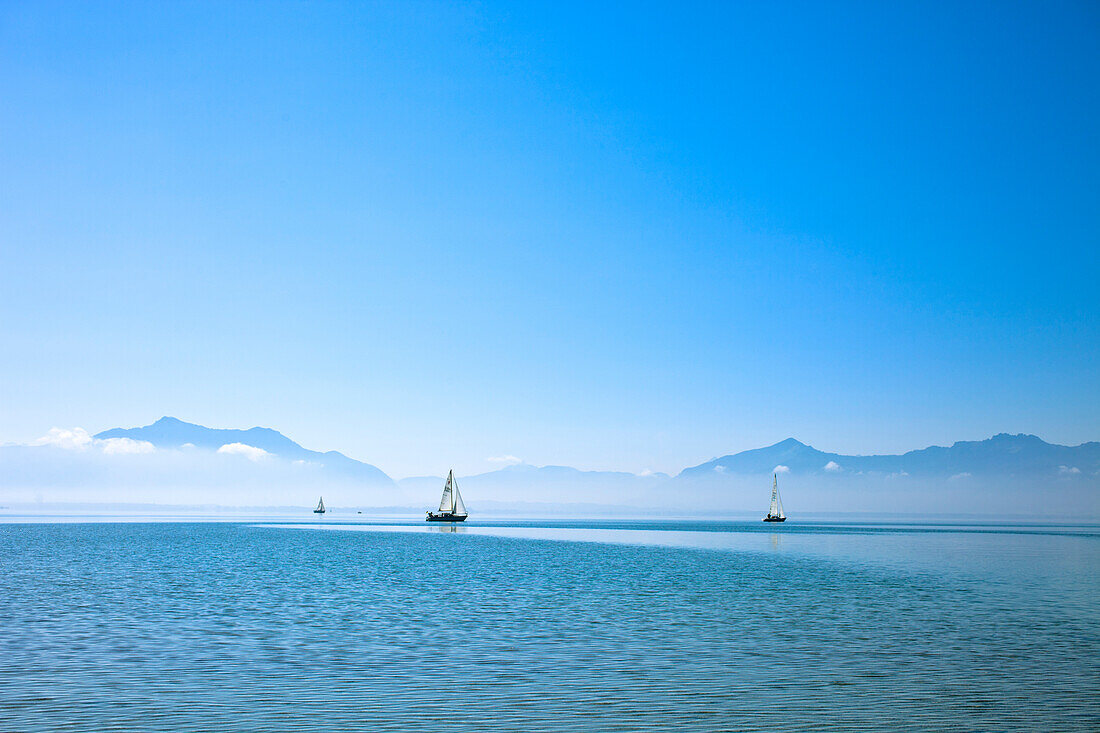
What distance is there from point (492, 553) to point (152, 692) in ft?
284

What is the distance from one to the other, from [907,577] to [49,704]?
64800 mm

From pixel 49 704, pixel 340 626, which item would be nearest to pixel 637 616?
pixel 340 626

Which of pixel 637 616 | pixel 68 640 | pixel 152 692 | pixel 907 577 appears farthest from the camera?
pixel 907 577

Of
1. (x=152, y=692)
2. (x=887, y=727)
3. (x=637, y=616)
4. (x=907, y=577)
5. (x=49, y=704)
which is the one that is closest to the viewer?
(x=887, y=727)

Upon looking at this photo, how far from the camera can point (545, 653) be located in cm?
3375

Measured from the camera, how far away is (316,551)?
378ft

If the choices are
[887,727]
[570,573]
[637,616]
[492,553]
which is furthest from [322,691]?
[492,553]

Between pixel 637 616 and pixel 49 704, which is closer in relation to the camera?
pixel 49 704

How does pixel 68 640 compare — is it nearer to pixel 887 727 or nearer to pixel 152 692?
pixel 152 692

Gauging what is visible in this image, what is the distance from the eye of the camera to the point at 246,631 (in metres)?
38.8

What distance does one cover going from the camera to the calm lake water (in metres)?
24.0

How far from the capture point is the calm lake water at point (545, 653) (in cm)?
2398

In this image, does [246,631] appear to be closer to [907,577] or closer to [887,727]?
[887,727]

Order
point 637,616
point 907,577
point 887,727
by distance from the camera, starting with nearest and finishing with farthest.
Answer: point 887,727 → point 637,616 → point 907,577
